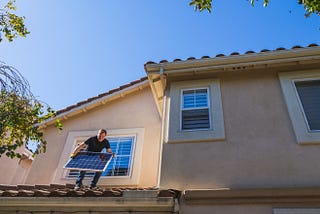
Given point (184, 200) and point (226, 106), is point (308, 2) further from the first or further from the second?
point (184, 200)

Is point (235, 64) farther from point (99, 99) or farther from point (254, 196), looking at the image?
point (99, 99)

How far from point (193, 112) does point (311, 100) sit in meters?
2.65

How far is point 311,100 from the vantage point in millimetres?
5871

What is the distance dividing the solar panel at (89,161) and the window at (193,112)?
143cm

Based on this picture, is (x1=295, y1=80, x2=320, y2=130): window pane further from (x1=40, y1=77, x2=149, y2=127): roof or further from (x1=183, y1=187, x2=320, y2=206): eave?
(x1=40, y1=77, x2=149, y2=127): roof

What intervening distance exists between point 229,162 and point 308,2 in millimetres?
3278

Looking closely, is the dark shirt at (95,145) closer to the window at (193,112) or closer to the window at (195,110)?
the window at (193,112)

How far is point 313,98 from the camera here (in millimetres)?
5906

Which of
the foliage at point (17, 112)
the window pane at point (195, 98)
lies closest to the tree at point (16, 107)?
the foliage at point (17, 112)

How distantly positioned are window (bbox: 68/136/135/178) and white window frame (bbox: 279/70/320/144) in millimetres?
4303

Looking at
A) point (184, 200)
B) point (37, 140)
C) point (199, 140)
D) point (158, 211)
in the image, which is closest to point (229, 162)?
point (199, 140)

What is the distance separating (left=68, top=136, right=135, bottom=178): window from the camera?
23.7ft

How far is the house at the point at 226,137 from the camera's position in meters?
4.44

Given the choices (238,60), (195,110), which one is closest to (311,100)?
(238,60)
